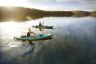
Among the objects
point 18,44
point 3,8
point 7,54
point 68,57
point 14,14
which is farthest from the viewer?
point 14,14

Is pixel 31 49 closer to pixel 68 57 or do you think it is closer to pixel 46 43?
pixel 46 43

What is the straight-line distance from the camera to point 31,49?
18938mm

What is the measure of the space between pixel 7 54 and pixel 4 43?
4.59 m

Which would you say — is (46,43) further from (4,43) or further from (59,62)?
(59,62)

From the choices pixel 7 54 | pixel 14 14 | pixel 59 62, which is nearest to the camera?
pixel 59 62

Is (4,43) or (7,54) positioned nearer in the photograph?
(7,54)

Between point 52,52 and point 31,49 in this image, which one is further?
point 31,49

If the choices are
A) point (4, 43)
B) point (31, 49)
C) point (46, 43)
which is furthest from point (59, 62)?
point (4, 43)

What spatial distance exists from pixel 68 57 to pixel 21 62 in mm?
4189

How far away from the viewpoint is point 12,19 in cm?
5362

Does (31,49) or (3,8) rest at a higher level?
(3,8)

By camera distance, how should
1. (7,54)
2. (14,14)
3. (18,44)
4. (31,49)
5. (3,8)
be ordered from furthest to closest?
(14,14) < (3,8) < (18,44) < (31,49) < (7,54)

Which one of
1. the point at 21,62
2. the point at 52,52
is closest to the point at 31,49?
the point at 52,52

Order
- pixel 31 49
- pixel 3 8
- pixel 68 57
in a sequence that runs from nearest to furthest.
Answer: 1. pixel 68 57
2. pixel 31 49
3. pixel 3 8
